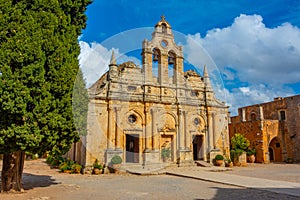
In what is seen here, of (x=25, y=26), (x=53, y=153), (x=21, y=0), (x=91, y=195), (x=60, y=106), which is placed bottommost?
(x=91, y=195)

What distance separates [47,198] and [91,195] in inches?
64.7

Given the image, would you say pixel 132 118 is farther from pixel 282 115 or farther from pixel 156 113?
pixel 282 115

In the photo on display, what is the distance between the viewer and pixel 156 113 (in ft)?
68.5

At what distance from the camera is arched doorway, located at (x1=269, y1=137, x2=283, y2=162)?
28.7 meters

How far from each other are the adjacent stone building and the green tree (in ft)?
74.6

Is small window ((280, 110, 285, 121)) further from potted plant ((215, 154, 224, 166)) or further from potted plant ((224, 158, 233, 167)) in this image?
potted plant ((215, 154, 224, 166))

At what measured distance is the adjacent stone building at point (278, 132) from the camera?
27.2 m

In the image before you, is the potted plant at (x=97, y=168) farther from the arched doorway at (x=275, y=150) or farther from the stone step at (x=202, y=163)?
the arched doorway at (x=275, y=150)

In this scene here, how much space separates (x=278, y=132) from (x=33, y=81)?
89.3ft

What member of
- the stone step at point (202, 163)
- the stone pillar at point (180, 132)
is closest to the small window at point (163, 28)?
the stone pillar at point (180, 132)

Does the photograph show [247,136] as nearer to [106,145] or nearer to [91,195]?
[106,145]

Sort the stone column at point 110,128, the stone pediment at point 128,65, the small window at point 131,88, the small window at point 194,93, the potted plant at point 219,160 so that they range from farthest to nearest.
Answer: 1. the small window at point 194,93
2. the potted plant at point 219,160
3. the stone pediment at point 128,65
4. the small window at point 131,88
5. the stone column at point 110,128

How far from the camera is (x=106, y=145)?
1895 centimetres

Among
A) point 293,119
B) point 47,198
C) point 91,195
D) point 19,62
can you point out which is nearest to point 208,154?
point 293,119
